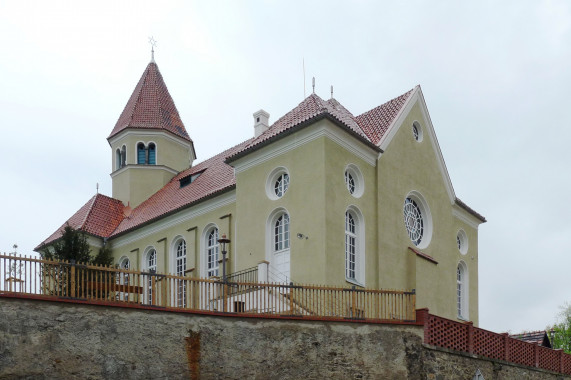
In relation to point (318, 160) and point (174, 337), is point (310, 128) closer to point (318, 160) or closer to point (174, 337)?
point (318, 160)

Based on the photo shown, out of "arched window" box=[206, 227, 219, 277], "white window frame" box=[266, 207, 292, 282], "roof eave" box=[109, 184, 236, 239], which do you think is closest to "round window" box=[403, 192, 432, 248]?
"white window frame" box=[266, 207, 292, 282]

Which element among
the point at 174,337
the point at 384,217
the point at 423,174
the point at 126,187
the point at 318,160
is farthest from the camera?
the point at 126,187

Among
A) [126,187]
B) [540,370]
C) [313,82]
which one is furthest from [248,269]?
[126,187]

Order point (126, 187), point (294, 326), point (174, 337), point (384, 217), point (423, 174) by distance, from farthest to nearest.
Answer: point (126, 187) < point (423, 174) < point (384, 217) < point (294, 326) < point (174, 337)

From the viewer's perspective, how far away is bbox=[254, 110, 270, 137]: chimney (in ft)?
114

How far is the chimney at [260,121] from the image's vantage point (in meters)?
34.7

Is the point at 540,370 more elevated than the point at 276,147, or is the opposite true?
the point at 276,147

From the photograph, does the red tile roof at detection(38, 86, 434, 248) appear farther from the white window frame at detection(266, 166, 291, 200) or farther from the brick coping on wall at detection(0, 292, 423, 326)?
the brick coping on wall at detection(0, 292, 423, 326)

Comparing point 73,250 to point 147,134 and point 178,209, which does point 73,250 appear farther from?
point 147,134

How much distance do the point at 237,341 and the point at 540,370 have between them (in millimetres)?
13091

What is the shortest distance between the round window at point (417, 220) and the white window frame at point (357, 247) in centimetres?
339

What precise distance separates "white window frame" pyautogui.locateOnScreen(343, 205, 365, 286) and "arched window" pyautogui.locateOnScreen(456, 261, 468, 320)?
9.29m

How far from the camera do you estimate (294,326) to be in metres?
19.7

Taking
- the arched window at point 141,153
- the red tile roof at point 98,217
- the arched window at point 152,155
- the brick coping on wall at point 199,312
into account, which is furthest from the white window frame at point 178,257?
the brick coping on wall at point 199,312
